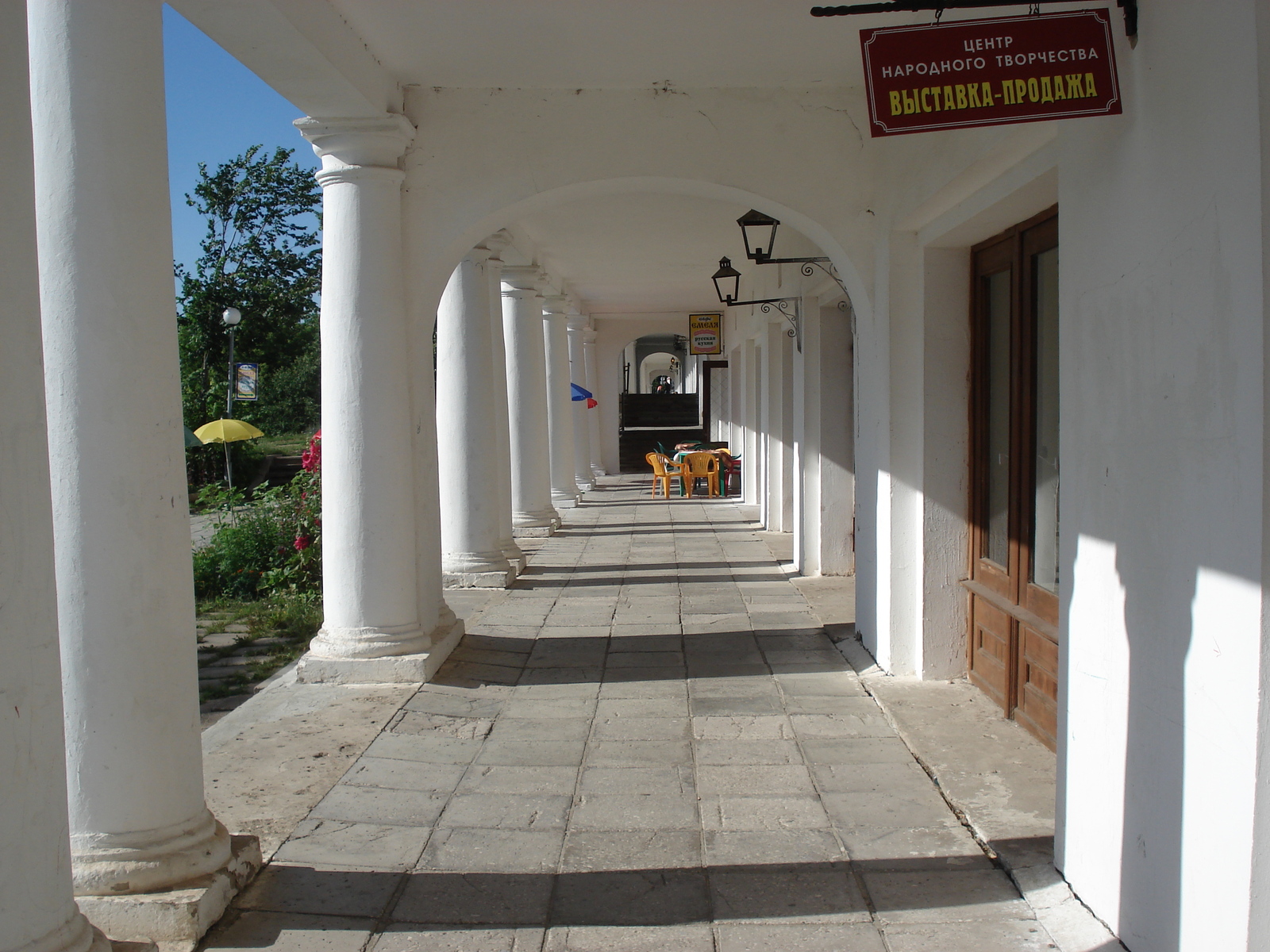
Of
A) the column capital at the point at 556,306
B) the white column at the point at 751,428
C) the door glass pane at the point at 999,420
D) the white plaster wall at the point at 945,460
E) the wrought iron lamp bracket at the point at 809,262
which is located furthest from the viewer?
the column capital at the point at 556,306

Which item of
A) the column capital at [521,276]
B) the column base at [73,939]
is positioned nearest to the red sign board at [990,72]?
the column base at [73,939]

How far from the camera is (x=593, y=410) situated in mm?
22125

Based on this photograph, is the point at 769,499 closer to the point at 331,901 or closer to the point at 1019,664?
the point at 1019,664

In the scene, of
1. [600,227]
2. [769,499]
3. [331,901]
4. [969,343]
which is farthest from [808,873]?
[769,499]

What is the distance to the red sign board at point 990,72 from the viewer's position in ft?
8.67

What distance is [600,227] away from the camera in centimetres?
1039

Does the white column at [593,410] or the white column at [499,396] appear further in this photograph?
the white column at [593,410]

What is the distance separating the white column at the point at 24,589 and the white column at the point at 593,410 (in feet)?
59.5

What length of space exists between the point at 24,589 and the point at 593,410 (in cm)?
1990

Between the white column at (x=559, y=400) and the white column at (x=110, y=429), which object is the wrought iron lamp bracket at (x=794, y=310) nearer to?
the white column at (x=559, y=400)

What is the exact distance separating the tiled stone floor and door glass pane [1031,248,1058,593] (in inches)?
42.4

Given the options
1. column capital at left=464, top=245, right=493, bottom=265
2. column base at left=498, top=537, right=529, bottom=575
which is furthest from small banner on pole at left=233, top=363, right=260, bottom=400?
column capital at left=464, top=245, right=493, bottom=265

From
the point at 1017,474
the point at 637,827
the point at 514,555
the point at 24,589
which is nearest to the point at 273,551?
the point at 514,555

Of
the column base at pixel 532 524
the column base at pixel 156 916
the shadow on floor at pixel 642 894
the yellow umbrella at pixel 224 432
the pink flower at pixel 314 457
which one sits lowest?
the shadow on floor at pixel 642 894
